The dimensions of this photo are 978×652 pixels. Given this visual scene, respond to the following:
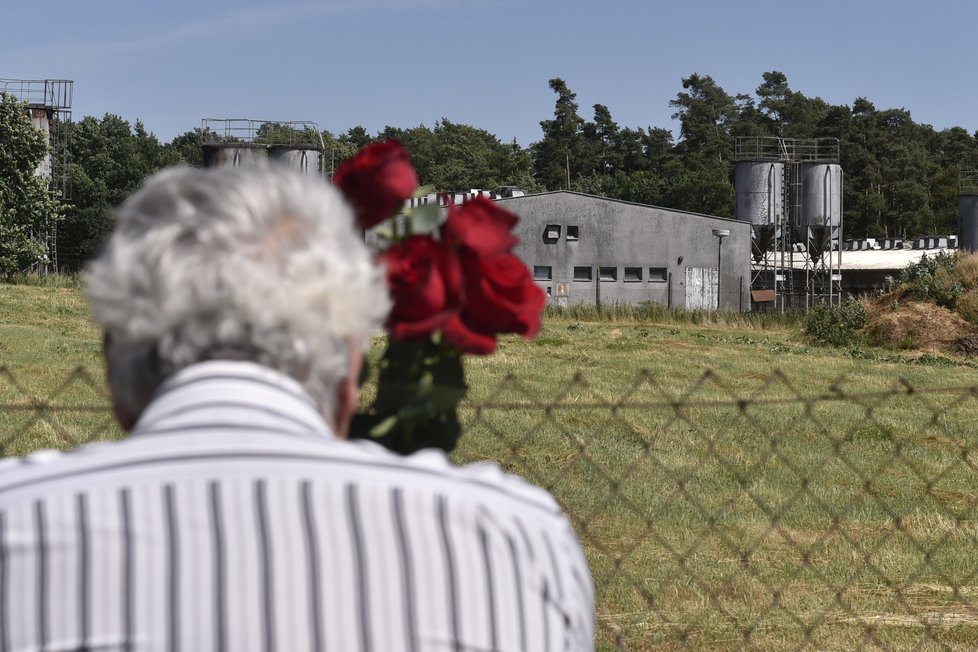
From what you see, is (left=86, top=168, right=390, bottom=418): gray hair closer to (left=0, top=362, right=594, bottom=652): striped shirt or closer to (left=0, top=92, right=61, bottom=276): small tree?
(left=0, top=362, right=594, bottom=652): striped shirt

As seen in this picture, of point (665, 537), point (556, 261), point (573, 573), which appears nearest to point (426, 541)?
point (573, 573)

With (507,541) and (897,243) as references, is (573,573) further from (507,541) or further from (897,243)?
(897,243)

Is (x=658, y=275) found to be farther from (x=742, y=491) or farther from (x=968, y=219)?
(x=742, y=491)

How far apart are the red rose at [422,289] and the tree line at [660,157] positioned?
157ft

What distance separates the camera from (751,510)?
23.2 ft

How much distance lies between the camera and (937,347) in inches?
811

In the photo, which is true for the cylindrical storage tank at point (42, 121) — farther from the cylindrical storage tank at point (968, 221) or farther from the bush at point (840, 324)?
the cylindrical storage tank at point (968, 221)

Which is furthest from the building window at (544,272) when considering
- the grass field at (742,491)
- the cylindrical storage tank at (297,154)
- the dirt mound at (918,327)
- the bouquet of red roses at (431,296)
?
the bouquet of red roses at (431,296)

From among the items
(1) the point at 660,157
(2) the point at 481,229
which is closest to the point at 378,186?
(2) the point at 481,229

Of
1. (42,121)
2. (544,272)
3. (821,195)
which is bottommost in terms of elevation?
(544,272)

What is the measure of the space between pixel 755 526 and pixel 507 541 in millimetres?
5739

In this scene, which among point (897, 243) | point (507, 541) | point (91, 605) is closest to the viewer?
point (91, 605)

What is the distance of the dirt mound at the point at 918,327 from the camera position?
20.8m

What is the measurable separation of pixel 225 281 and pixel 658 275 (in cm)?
4356
